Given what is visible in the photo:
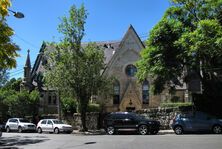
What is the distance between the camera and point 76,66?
38625 mm

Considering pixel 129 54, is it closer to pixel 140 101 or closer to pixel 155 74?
pixel 140 101

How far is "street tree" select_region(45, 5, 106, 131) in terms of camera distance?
3850cm

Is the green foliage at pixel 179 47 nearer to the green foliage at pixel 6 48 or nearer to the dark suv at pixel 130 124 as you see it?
the dark suv at pixel 130 124

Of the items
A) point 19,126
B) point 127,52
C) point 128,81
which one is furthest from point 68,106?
point 127,52

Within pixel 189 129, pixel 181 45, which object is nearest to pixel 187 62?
pixel 181 45

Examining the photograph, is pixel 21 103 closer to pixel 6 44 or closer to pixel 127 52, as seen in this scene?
pixel 127 52

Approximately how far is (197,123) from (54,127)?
577 inches

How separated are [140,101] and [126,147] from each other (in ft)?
115

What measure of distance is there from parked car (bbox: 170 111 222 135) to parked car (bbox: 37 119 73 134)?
457 inches

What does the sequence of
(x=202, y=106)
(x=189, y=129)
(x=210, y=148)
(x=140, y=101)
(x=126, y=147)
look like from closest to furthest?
(x=210, y=148) < (x=126, y=147) < (x=189, y=129) < (x=202, y=106) < (x=140, y=101)

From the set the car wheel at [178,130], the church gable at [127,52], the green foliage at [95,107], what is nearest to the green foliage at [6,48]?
the car wheel at [178,130]

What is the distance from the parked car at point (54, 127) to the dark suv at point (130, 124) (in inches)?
246

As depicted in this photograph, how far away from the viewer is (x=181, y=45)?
111 ft

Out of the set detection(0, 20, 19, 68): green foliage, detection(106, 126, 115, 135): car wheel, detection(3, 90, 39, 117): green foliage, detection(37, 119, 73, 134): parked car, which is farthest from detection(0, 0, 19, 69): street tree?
detection(3, 90, 39, 117): green foliage
